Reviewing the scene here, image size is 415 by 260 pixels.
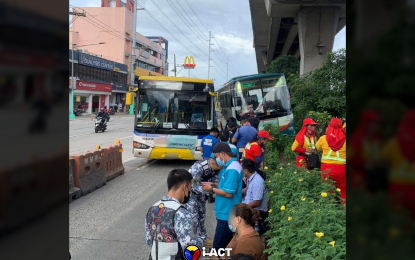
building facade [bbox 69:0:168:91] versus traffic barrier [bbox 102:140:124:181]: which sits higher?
building facade [bbox 69:0:168:91]

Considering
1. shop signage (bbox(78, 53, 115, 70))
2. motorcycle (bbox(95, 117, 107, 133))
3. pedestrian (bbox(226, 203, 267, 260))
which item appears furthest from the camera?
shop signage (bbox(78, 53, 115, 70))

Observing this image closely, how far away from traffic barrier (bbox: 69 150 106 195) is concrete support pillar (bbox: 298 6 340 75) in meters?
12.1

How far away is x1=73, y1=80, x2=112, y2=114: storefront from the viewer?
42.9 meters

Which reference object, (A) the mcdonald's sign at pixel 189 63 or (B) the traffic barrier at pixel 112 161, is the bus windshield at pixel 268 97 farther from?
(A) the mcdonald's sign at pixel 189 63

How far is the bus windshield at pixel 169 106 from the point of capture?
1123 centimetres

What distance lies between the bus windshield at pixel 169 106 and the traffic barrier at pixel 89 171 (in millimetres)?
2462

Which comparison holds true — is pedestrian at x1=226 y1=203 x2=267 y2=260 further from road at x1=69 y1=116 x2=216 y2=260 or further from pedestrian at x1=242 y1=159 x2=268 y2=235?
road at x1=69 y1=116 x2=216 y2=260

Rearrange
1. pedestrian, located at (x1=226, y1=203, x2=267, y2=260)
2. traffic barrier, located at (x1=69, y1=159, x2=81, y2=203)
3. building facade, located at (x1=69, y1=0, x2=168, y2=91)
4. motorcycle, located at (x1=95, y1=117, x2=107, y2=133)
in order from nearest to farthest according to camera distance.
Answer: pedestrian, located at (x1=226, y1=203, x2=267, y2=260), traffic barrier, located at (x1=69, y1=159, x2=81, y2=203), motorcycle, located at (x1=95, y1=117, x2=107, y2=133), building facade, located at (x1=69, y1=0, x2=168, y2=91)

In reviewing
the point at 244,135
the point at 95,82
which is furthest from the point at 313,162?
the point at 95,82

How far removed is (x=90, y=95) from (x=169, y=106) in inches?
1478

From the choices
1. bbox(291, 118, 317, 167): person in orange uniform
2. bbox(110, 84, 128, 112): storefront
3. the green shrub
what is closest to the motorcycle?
bbox(291, 118, 317, 167): person in orange uniform
